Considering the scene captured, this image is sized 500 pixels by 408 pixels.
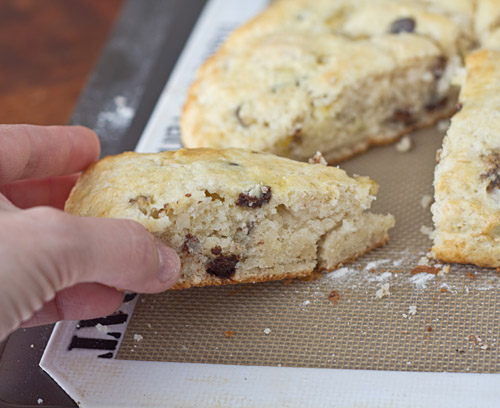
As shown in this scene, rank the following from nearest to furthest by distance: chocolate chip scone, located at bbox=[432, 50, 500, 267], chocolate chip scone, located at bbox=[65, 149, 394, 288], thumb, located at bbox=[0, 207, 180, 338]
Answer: thumb, located at bbox=[0, 207, 180, 338] < chocolate chip scone, located at bbox=[65, 149, 394, 288] < chocolate chip scone, located at bbox=[432, 50, 500, 267]

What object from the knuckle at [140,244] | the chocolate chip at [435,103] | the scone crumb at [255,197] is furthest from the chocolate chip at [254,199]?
the chocolate chip at [435,103]

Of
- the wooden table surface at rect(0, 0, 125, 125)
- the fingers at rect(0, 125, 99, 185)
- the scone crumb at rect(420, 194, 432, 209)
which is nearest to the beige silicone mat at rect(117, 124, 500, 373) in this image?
the scone crumb at rect(420, 194, 432, 209)

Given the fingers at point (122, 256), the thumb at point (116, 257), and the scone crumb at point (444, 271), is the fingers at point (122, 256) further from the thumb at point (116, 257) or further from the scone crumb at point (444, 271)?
the scone crumb at point (444, 271)

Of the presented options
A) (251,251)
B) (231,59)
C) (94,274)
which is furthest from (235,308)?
(231,59)

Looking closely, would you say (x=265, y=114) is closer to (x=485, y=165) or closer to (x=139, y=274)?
(x=485, y=165)

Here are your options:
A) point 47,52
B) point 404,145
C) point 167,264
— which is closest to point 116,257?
point 167,264

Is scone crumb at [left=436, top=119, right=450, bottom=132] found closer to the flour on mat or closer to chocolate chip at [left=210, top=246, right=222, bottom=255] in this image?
chocolate chip at [left=210, top=246, right=222, bottom=255]
